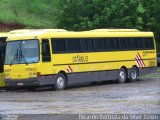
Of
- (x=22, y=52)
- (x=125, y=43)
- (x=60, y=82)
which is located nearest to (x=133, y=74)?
(x=125, y=43)

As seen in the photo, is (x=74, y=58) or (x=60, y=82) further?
(x=74, y=58)

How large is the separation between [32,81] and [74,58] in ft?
11.1

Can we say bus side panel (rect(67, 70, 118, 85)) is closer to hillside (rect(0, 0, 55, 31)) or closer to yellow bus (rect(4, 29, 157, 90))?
yellow bus (rect(4, 29, 157, 90))

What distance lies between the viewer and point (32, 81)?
27062 mm

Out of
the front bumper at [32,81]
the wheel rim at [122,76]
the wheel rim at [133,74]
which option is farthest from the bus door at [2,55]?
the wheel rim at [133,74]

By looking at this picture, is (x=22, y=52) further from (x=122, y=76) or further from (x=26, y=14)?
(x=26, y=14)

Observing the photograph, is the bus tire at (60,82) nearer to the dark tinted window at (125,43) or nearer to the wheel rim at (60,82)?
the wheel rim at (60,82)

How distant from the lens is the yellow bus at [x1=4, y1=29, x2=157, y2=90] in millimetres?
27375

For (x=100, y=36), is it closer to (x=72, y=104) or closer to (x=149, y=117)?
(x=72, y=104)

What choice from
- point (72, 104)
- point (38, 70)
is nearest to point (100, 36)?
point (38, 70)

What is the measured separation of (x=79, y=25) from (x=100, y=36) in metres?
18.6

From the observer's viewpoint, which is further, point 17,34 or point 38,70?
point 17,34

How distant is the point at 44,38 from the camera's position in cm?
2769

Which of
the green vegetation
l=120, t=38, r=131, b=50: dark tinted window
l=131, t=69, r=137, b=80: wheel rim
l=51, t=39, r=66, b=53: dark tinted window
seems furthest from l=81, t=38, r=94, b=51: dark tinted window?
the green vegetation
